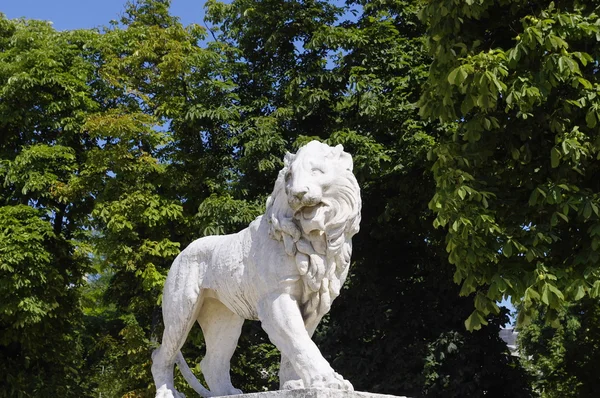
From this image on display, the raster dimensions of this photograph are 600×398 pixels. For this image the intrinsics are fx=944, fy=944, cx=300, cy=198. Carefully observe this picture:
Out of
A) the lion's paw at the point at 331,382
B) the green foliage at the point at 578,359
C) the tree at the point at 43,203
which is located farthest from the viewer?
the tree at the point at 43,203

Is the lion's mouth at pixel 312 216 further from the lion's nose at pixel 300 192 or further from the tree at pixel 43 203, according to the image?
the tree at pixel 43 203

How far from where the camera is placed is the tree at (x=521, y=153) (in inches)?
407

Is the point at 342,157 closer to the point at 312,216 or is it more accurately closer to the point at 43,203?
the point at 312,216

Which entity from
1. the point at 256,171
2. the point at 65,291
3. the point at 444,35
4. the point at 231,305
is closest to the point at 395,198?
the point at 256,171

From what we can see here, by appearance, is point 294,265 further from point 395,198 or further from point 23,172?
point 23,172

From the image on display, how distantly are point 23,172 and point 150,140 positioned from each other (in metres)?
2.76

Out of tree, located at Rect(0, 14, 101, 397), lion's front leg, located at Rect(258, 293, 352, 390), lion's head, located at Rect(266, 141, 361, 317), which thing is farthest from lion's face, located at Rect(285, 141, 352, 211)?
tree, located at Rect(0, 14, 101, 397)

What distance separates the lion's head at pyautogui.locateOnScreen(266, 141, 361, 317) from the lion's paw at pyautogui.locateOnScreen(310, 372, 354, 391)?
623 mm

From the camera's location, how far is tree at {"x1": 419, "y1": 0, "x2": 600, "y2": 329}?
10336 mm

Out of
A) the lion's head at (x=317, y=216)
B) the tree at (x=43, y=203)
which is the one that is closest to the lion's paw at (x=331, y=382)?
the lion's head at (x=317, y=216)

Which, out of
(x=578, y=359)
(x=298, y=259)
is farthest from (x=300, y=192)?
(x=578, y=359)

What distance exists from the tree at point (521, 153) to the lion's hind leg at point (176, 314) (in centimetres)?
431

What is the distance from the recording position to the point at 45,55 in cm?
1980

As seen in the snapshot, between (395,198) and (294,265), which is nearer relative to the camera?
(294,265)
